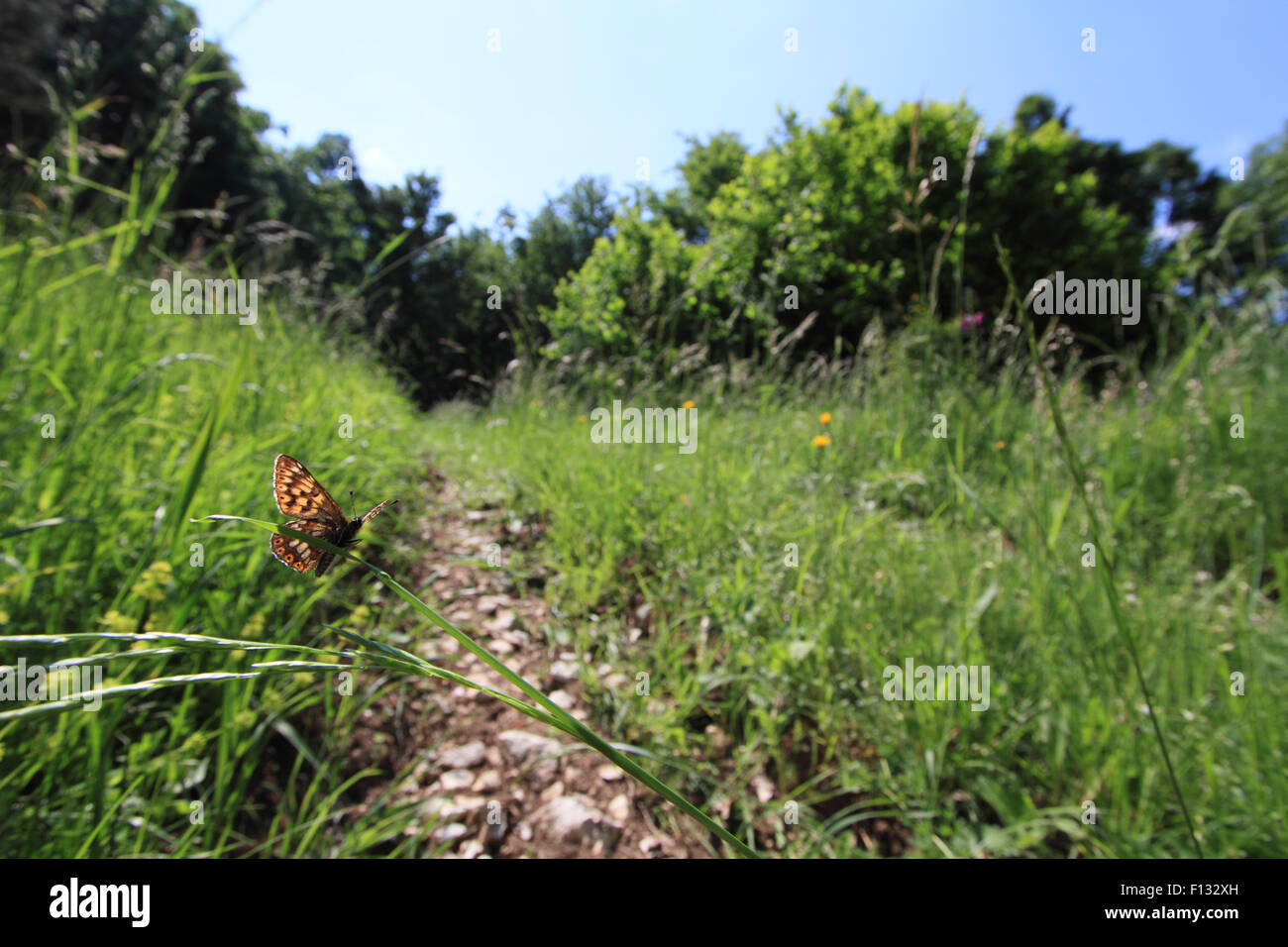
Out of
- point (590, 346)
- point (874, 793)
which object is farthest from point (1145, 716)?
point (590, 346)

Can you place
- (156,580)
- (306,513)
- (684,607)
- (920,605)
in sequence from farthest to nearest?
(684,607), (920,605), (156,580), (306,513)

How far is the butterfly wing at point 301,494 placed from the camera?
1.24 feet

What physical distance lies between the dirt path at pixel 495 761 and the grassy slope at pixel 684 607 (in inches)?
4.3

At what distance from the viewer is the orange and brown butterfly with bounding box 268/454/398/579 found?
14.7 inches

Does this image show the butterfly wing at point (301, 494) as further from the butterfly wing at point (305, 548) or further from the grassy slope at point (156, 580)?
the grassy slope at point (156, 580)

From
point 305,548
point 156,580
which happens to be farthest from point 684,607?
point 305,548

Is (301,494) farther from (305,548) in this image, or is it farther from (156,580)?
(156,580)

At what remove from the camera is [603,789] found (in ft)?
4.59

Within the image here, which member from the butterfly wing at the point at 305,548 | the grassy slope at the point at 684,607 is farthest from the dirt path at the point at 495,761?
the butterfly wing at the point at 305,548

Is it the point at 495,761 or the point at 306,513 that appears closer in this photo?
the point at 306,513

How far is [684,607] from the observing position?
71.7 inches

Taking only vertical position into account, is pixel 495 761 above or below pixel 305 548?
below

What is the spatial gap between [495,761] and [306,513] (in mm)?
1266

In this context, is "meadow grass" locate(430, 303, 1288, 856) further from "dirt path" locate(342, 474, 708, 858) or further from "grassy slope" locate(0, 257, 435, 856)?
"grassy slope" locate(0, 257, 435, 856)
